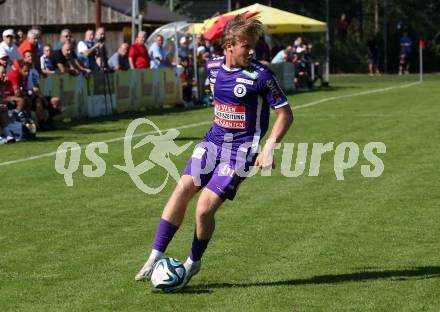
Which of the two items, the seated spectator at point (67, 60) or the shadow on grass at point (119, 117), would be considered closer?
the shadow on grass at point (119, 117)

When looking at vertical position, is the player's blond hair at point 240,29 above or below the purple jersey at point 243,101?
above

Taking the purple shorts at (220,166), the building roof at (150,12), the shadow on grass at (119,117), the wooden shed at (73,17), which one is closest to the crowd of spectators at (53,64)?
the shadow on grass at (119,117)

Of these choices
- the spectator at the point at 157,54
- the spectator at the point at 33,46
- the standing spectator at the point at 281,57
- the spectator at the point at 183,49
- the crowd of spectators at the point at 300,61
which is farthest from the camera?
the crowd of spectators at the point at 300,61

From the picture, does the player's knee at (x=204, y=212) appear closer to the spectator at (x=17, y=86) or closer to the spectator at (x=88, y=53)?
the spectator at (x=17, y=86)

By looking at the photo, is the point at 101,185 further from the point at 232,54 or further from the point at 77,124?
the point at 77,124

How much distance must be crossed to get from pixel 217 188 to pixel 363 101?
24.4 meters

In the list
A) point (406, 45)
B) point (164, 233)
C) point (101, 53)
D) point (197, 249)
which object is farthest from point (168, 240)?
point (406, 45)

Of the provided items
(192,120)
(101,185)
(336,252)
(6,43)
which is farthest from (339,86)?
(336,252)

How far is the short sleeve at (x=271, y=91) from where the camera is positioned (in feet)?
26.6

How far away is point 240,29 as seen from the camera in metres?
7.87

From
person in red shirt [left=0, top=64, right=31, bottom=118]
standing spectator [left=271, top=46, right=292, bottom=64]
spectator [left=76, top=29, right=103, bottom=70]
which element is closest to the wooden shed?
standing spectator [left=271, top=46, right=292, bottom=64]

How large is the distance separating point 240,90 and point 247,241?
217cm

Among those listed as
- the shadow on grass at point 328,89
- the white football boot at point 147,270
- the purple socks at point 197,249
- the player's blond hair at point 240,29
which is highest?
the player's blond hair at point 240,29

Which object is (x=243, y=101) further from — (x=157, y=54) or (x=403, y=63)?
(x=403, y=63)
